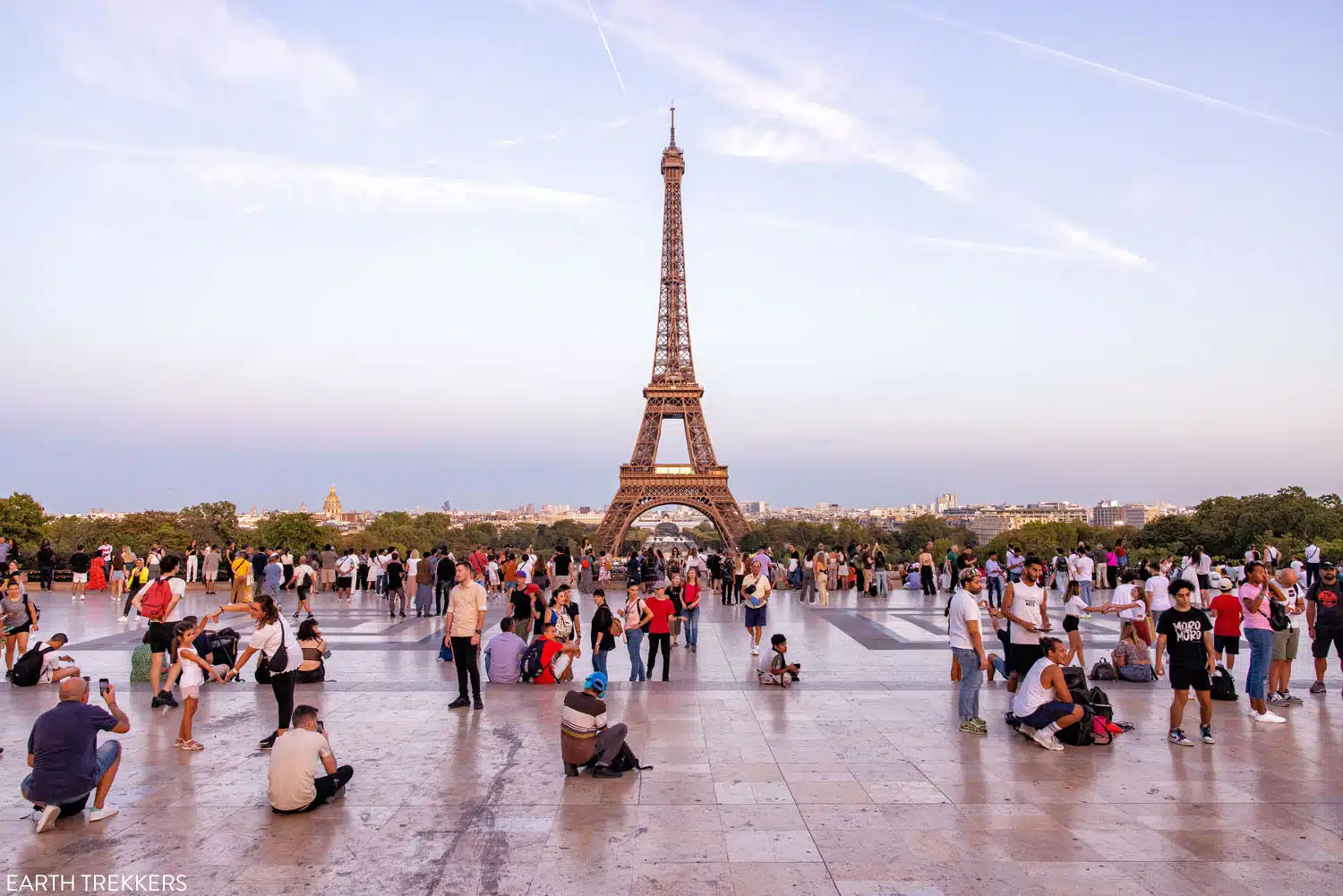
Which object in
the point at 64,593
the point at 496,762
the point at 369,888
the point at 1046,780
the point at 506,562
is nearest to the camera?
the point at 369,888

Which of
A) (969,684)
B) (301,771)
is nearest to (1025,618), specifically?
(969,684)

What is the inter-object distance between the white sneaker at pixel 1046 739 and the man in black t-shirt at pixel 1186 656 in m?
1.14

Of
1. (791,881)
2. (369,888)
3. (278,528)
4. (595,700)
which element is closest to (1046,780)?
(791,881)

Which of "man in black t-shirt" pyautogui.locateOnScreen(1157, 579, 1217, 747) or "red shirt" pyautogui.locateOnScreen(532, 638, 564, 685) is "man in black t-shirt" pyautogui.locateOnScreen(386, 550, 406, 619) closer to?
"red shirt" pyautogui.locateOnScreen(532, 638, 564, 685)

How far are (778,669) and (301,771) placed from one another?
676 centimetres

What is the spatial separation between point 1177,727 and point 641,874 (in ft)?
19.5

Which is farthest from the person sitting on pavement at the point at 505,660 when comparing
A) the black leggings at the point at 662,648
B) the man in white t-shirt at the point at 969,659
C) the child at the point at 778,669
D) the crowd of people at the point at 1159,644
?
the man in white t-shirt at the point at 969,659

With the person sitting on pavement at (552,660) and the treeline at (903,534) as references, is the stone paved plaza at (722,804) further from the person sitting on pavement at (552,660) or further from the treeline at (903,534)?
the treeline at (903,534)

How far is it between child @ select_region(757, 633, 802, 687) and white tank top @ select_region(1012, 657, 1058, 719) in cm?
350

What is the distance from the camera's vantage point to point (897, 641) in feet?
53.4

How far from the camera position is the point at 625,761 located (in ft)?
25.5

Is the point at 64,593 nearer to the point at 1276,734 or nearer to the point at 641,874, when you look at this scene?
the point at 641,874

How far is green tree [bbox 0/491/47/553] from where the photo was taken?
146 ft

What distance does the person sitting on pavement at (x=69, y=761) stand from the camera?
6309 mm
